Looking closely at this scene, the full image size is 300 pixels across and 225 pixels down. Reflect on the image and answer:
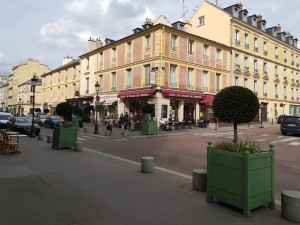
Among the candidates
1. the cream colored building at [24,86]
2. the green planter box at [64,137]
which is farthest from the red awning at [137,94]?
the cream colored building at [24,86]

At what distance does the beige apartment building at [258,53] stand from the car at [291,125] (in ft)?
28.5

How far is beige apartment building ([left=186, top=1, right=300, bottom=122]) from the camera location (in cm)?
3253

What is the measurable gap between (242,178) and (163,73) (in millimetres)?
20792

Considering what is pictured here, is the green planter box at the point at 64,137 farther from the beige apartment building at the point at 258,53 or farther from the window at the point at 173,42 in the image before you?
the beige apartment building at the point at 258,53

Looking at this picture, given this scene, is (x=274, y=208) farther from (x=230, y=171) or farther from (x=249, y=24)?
(x=249, y=24)

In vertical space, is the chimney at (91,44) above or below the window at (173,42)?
above

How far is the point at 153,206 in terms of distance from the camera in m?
4.87

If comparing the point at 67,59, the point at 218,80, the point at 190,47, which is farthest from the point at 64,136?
the point at 67,59

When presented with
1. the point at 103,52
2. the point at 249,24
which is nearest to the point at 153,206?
the point at 103,52

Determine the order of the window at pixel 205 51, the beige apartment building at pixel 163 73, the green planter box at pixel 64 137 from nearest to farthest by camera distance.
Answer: the green planter box at pixel 64 137, the beige apartment building at pixel 163 73, the window at pixel 205 51

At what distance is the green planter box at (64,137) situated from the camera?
1171cm

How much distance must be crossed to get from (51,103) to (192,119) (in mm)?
31111

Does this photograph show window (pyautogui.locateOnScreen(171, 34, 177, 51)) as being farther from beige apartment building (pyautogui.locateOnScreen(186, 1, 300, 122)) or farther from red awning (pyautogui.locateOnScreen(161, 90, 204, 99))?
beige apartment building (pyautogui.locateOnScreen(186, 1, 300, 122))

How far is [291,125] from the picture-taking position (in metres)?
20.0
